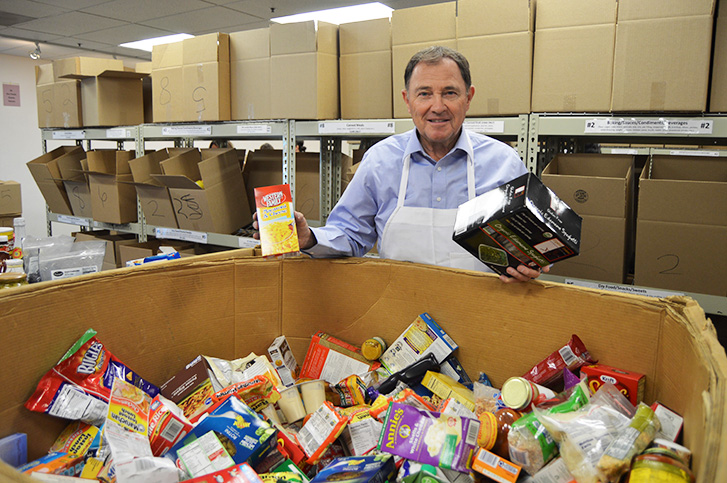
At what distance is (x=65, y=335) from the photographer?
3.09 ft

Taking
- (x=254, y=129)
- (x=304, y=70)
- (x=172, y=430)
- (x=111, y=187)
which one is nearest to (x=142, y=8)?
(x=111, y=187)

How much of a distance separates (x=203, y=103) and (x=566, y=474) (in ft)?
8.77

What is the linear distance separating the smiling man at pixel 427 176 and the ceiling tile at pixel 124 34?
5.27m

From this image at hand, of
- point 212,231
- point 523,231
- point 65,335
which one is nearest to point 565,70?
point 523,231

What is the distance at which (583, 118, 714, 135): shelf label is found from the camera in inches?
63.8

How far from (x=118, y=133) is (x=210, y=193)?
3.90 ft

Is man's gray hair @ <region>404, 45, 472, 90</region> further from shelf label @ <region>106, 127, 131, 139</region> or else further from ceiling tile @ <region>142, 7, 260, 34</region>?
ceiling tile @ <region>142, 7, 260, 34</region>

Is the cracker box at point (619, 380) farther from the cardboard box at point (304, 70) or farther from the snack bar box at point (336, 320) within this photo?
the cardboard box at point (304, 70)

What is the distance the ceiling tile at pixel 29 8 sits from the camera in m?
4.82

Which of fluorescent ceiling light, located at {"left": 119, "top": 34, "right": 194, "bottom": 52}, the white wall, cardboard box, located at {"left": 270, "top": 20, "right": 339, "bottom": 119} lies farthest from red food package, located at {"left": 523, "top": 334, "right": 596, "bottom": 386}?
the white wall

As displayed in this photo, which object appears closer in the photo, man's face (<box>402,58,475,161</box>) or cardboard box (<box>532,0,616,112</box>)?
man's face (<box>402,58,475,161</box>)

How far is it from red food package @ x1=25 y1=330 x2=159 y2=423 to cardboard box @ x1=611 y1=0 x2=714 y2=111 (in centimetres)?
171

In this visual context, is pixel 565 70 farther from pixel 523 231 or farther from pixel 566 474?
pixel 566 474

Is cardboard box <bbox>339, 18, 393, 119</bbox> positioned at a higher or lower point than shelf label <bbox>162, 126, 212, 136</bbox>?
higher
